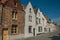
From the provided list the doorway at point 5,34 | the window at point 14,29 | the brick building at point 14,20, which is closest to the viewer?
the doorway at point 5,34

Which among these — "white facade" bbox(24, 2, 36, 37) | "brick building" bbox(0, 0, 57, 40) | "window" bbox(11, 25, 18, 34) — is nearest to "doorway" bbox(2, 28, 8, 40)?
"brick building" bbox(0, 0, 57, 40)

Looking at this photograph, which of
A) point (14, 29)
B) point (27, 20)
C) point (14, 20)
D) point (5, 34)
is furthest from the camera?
point (27, 20)

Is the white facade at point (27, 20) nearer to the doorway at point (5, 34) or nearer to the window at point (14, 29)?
the window at point (14, 29)

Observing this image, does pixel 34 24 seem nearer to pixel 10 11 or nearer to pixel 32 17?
pixel 32 17

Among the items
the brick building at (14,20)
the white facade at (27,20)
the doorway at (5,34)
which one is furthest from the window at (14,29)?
the white facade at (27,20)

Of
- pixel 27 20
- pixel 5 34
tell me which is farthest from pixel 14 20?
pixel 27 20

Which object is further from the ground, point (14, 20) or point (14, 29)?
point (14, 20)

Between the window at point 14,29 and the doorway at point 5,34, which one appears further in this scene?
the window at point 14,29

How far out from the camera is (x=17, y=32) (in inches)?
1217

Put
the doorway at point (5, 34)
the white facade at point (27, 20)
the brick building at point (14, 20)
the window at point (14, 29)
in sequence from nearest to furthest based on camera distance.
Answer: the doorway at point (5, 34) → the brick building at point (14, 20) → the window at point (14, 29) → the white facade at point (27, 20)

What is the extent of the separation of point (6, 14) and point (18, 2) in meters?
A: 5.79

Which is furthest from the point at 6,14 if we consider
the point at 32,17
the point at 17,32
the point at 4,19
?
the point at 32,17

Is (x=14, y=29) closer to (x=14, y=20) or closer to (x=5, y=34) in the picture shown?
(x=14, y=20)

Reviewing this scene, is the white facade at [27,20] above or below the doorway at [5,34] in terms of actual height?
above
